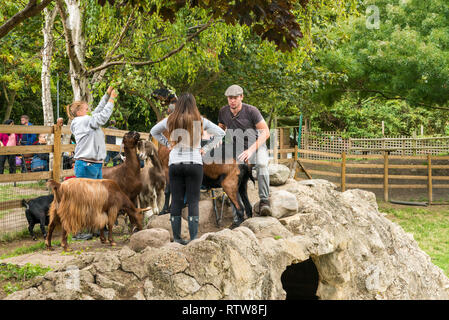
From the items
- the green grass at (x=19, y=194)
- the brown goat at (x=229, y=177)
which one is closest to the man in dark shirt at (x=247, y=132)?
the brown goat at (x=229, y=177)

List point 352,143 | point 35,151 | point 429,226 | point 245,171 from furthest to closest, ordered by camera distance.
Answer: point 352,143
point 429,226
point 35,151
point 245,171

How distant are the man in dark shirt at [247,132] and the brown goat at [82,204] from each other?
1.49m

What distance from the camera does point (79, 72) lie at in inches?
331

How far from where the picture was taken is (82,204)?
5.77 m

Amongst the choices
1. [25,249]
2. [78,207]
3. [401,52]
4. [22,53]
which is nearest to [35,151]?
[25,249]

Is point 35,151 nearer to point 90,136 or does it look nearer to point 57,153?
point 57,153

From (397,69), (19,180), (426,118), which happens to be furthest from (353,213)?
(426,118)

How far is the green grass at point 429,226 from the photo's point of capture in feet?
40.0

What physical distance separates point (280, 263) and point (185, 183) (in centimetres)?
131

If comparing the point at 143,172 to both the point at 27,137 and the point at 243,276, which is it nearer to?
the point at 243,276

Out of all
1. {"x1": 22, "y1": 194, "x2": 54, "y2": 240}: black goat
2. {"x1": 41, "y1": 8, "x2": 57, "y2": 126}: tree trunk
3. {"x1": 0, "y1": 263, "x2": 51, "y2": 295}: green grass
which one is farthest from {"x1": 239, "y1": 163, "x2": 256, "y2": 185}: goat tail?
{"x1": 41, "y1": 8, "x2": 57, "y2": 126}: tree trunk

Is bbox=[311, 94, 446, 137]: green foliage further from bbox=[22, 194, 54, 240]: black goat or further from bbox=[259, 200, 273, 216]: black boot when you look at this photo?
bbox=[259, 200, 273, 216]: black boot

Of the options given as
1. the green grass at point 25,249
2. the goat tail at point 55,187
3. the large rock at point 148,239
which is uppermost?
the goat tail at point 55,187

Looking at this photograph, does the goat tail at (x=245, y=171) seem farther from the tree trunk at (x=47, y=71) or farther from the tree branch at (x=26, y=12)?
the tree trunk at (x=47, y=71)
